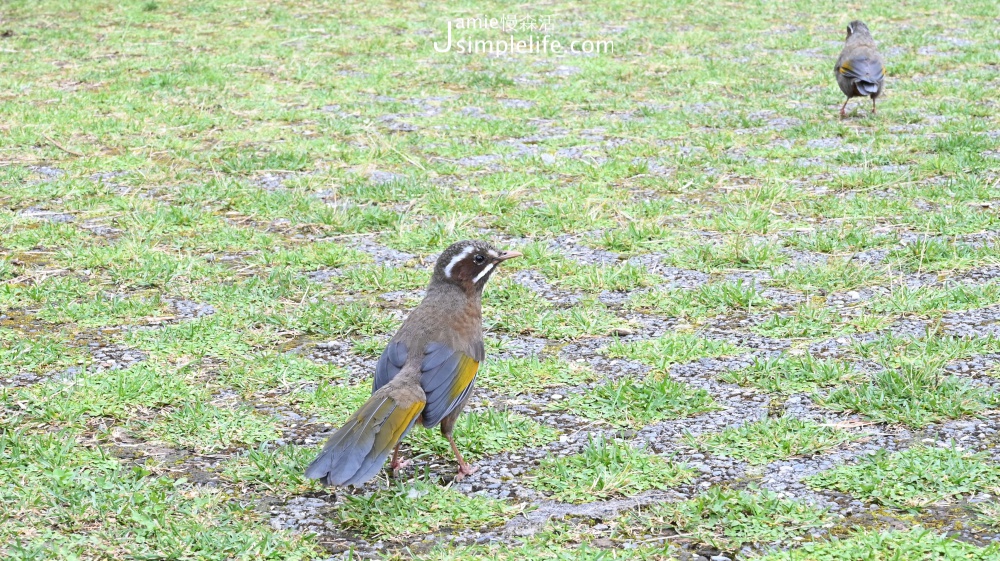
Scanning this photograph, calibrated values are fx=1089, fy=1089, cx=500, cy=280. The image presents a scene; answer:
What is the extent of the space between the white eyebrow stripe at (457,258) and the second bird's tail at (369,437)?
2.79 feet

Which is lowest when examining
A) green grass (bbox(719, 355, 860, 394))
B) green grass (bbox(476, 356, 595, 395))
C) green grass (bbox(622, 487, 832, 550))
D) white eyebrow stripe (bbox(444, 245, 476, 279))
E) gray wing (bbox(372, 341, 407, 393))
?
green grass (bbox(476, 356, 595, 395))

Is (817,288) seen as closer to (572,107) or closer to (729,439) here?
(729,439)

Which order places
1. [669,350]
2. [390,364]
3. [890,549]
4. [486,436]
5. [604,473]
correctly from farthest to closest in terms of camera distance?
[669,350], [486,436], [390,364], [604,473], [890,549]

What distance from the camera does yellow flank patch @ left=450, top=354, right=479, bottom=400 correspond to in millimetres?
4859

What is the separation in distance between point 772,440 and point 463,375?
1.44 m

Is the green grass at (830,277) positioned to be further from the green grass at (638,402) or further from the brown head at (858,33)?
the brown head at (858,33)

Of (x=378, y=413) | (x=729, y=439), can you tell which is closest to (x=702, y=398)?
(x=729, y=439)

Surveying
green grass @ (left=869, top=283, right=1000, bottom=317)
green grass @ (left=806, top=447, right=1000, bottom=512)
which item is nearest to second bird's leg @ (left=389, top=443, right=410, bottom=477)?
green grass @ (left=806, top=447, right=1000, bottom=512)

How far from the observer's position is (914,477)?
4543 mm

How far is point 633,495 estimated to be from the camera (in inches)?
181

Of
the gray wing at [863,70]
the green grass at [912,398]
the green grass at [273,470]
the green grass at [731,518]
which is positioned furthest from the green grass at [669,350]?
the gray wing at [863,70]

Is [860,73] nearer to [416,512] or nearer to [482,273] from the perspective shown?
[482,273]

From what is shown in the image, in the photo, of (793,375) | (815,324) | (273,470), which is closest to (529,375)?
(793,375)

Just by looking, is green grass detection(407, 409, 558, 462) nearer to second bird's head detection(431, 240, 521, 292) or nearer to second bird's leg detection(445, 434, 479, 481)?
second bird's leg detection(445, 434, 479, 481)
